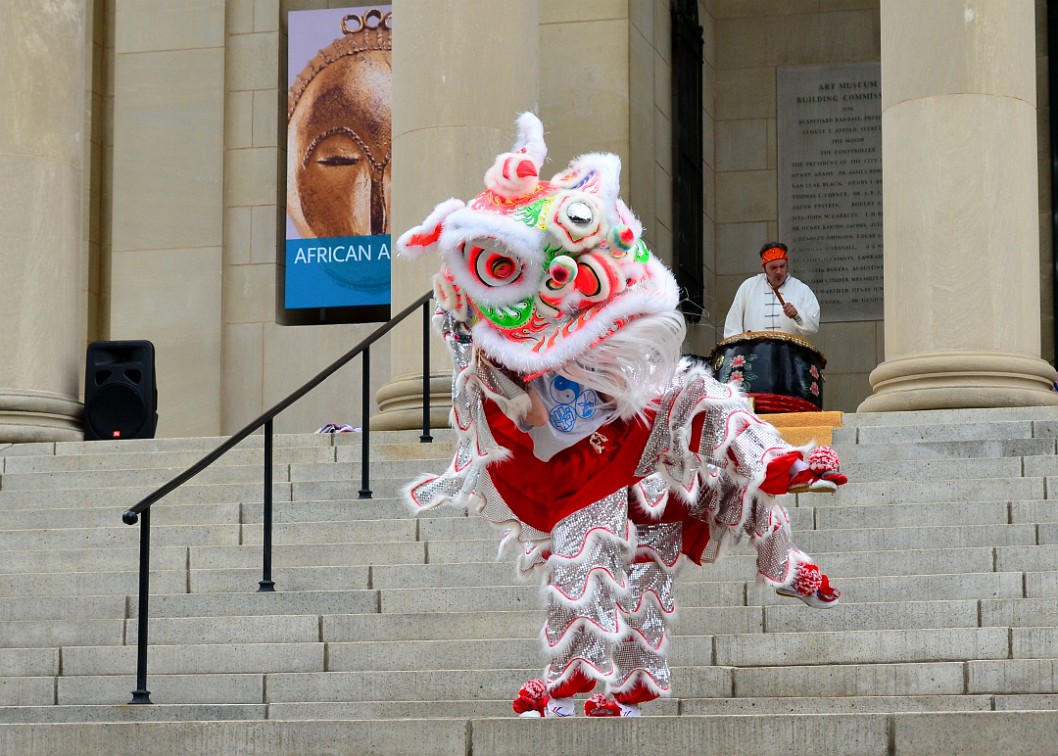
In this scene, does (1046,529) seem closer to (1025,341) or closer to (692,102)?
(1025,341)

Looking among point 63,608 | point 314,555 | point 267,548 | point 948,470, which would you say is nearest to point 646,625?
point 267,548

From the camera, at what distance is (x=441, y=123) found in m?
13.9

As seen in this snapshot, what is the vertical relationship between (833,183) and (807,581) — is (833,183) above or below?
above

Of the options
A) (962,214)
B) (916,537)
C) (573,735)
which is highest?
(962,214)

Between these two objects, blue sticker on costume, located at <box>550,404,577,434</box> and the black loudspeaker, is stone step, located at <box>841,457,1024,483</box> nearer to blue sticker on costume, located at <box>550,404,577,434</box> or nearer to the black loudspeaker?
blue sticker on costume, located at <box>550,404,577,434</box>

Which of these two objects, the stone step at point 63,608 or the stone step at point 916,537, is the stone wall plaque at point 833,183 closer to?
the stone step at point 916,537

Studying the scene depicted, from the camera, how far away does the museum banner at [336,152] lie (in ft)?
60.2

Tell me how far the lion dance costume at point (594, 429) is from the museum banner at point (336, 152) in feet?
35.1

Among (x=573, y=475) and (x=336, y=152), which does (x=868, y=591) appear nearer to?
(x=573, y=475)

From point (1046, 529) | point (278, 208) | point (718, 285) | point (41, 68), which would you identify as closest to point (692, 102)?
point (718, 285)

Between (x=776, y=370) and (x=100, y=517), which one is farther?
(x=776, y=370)

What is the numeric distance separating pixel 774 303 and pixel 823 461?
341 inches

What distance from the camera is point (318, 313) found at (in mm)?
18812

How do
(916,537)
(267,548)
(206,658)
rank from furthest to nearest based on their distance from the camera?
(267,548), (916,537), (206,658)
